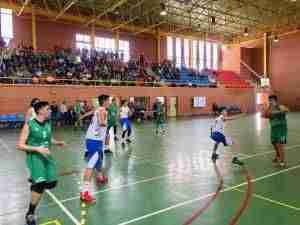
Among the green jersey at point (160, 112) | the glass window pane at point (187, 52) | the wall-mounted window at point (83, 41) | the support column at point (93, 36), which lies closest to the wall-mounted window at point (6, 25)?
the wall-mounted window at point (83, 41)

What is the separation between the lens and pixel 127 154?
10.1 metres

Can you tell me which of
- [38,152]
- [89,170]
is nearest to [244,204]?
[89,170]

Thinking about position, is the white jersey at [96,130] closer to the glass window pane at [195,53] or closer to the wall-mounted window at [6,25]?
the wall-mounted window at [6,25]

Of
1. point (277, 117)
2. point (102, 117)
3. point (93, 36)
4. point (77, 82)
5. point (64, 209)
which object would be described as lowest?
point (64, 209)

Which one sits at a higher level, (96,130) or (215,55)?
(215,55)

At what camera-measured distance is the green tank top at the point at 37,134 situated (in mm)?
4089

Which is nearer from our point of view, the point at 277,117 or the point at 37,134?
the point at 37,134

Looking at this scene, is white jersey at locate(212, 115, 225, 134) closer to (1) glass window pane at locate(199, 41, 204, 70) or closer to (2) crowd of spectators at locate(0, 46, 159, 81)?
(2) crowd of spectators at locate(0, 46, 159, 81)

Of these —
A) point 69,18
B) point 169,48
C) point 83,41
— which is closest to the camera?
point 69,18

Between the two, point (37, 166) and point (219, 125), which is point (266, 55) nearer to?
point (219, 125)

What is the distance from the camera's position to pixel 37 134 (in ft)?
13.5

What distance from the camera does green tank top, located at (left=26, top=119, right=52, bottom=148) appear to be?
13.4ft

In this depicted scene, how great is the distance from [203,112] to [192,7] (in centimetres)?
1158

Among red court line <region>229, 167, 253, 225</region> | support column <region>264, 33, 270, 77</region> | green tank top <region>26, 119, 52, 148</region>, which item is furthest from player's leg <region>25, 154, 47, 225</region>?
support column <region>264, 33, 270, 77</region>
